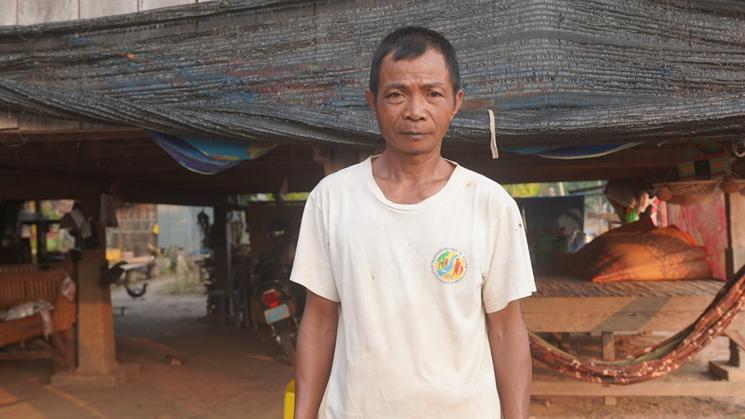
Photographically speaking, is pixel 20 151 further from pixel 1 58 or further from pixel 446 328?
pixel 446 328

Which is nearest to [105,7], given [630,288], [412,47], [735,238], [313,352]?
[412,47]

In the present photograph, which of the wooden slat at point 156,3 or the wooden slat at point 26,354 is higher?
the wooden slat at point 156,3

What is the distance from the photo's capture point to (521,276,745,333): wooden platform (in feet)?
14.2

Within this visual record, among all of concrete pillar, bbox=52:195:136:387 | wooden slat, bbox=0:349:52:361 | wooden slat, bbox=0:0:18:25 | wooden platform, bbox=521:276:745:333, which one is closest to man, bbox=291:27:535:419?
wooden slat, bbox=0:0:18:25

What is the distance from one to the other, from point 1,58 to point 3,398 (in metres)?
4.04

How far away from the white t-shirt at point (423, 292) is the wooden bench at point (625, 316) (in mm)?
3158

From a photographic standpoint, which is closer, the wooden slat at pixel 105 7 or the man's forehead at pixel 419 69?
the man's forehead at pixel 419 69

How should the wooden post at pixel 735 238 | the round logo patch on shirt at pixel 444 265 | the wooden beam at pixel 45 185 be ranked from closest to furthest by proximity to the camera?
the round logo patch on shirt at pixel 444 265
the wooden post at pixel 735 238
the wooden beam at pixel 45 185

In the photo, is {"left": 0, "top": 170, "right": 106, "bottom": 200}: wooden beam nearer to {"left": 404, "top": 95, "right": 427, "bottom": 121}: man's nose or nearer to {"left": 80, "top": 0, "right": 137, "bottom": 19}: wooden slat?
{"left": 80, "top": 0, "right": 137, "bottom": 19}: wooden slat

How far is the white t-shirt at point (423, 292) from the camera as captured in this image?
52.4 inches

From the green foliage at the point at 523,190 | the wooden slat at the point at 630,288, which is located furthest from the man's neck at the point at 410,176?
the green foliage at the point at 523,190

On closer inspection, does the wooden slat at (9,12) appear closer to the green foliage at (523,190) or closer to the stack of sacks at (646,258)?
the stack of sacks at (646,258)

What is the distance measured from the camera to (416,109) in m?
1.38

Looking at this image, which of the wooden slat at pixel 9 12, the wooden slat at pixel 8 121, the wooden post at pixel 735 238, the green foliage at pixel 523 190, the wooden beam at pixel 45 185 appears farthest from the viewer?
the green foliage at pixel 523 190
